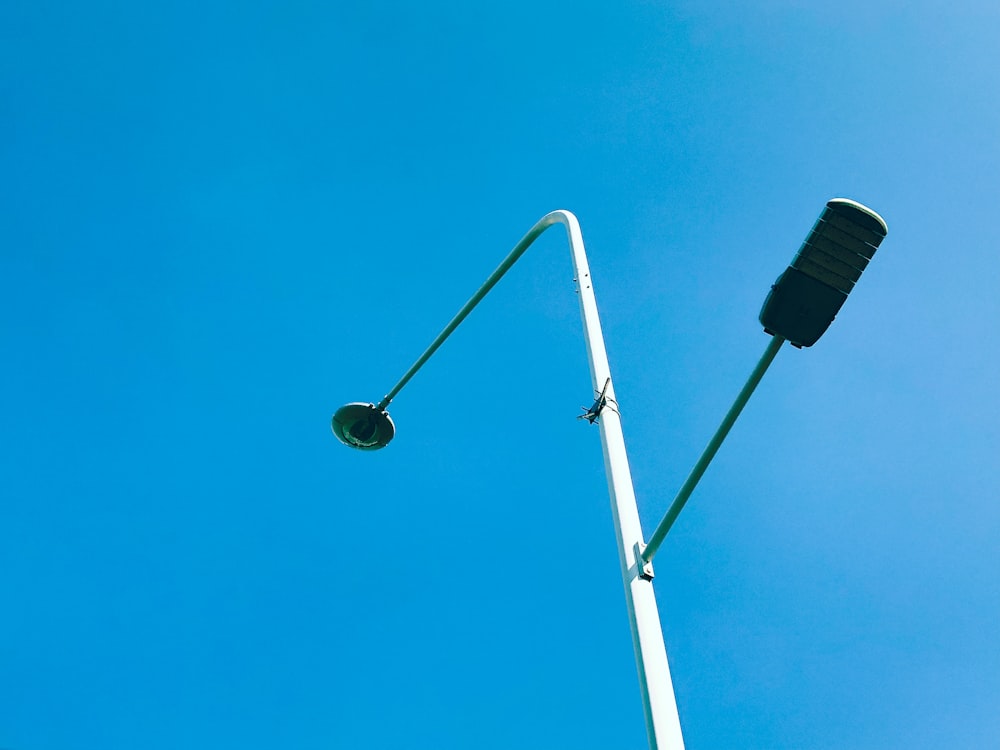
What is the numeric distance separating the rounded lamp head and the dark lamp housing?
6.44 metres

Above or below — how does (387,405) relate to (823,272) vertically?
above

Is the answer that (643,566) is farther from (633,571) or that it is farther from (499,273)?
(499,273)

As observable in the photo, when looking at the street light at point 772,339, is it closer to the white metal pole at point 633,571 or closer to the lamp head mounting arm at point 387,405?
the white metal pole at point 633,571

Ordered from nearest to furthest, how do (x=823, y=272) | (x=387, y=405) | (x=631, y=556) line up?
(x=823, y=272) → (x=631, y=556) → (x=387, y=405)

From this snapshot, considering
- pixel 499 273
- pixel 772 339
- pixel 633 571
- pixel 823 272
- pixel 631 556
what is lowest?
pixel 633 571

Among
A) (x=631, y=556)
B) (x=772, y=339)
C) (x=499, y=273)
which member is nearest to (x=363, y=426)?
(x=499, y=273)

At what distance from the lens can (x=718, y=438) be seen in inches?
189

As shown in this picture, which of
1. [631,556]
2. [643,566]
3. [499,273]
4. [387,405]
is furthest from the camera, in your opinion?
[387,405]

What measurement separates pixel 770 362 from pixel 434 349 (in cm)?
515

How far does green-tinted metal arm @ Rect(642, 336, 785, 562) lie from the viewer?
15.6 feet

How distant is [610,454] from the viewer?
5828mm

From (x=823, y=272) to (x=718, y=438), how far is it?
3.99 ft

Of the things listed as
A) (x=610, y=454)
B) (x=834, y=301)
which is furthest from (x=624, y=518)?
(x=834, y=301)

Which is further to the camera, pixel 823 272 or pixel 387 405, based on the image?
pixel 387 405
